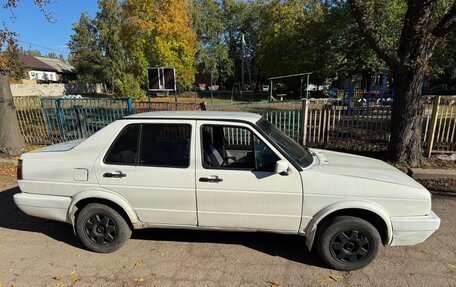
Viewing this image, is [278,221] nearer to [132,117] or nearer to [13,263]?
[132,117]

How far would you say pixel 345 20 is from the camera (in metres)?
24.2

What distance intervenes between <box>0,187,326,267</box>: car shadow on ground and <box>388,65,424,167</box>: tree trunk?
405 cm

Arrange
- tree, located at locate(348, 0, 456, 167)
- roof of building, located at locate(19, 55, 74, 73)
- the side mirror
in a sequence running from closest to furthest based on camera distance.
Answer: the side mirror < tree, located at locate(348, 0, 456, 167) < roof of building, located at locate(19, 55, 74, 73)

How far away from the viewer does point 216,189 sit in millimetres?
3170

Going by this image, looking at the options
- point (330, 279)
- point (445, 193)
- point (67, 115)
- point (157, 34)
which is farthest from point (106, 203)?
point (157, 34)

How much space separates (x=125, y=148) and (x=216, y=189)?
3.76 ft

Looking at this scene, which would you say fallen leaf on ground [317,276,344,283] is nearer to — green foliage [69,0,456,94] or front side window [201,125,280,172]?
front side window [201,125,280,172]

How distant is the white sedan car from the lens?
3.02 meters

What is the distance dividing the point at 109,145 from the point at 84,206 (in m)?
0.81

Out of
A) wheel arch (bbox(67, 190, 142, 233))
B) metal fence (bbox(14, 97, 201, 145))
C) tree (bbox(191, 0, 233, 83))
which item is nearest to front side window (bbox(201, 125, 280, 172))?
wheel arch (bbox(67, 190, 142, 233))

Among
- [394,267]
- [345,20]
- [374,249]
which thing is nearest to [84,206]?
[374,249]

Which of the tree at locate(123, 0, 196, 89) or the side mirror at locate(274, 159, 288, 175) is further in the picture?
the tree at locate(123, 0, 196, 89)

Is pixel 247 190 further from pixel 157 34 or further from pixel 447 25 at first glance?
pixel 157 34

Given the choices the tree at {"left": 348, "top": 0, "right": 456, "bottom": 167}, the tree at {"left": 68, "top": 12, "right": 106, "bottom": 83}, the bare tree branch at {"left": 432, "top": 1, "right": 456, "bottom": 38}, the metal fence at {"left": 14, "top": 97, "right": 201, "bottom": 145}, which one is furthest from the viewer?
the tree at {"left": 68, "top": 12, "right": 106, "bottom": 83}
